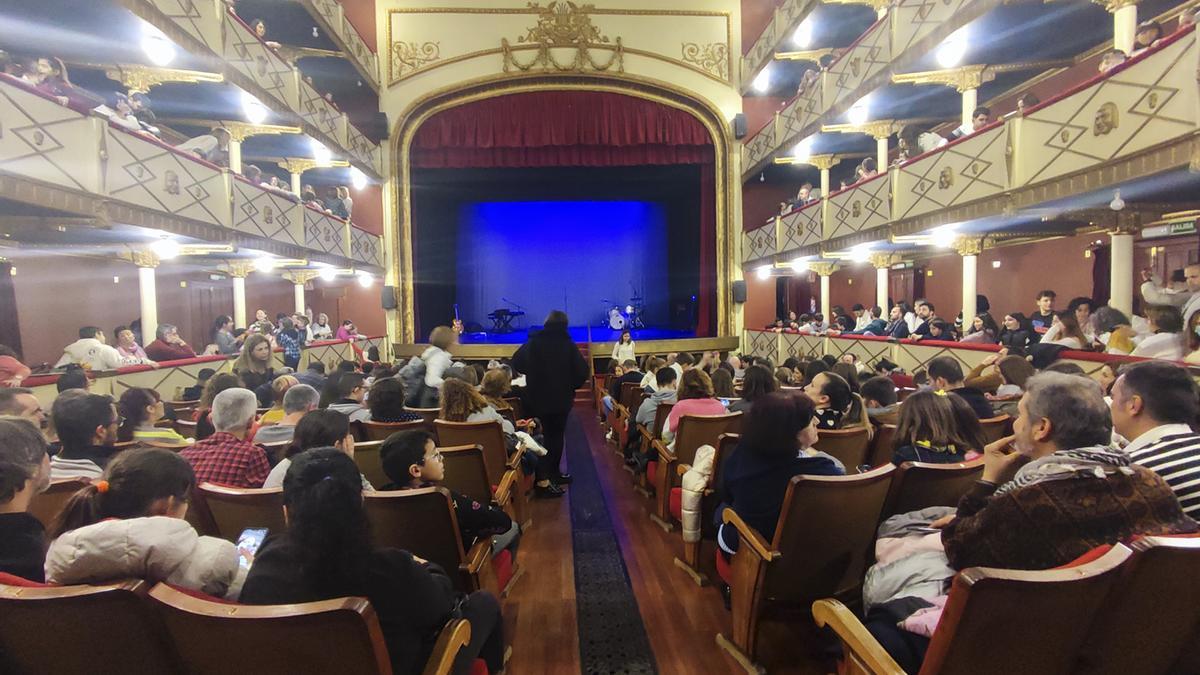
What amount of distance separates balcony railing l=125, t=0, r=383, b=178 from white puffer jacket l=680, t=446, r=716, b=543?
22.6ft

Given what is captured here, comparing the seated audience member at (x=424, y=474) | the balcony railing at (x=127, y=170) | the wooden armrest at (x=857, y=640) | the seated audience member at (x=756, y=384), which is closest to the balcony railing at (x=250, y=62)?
the balcony railing at (x=127, y=170)

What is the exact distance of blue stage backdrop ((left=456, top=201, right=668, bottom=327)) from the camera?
50.9ft

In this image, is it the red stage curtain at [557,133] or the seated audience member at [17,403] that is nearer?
the seated audience member at [17,403]

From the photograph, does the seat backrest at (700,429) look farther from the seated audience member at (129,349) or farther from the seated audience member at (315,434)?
the seated audience member at (129,349)

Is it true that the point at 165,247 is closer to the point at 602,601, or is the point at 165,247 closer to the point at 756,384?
the point at 602,601

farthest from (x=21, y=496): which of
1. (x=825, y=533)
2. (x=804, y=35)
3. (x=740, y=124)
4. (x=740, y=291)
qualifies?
(x=740, y=124)

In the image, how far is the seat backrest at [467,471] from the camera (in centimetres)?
278

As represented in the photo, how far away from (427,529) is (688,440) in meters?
1.87

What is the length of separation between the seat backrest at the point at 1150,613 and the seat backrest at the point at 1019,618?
2cm

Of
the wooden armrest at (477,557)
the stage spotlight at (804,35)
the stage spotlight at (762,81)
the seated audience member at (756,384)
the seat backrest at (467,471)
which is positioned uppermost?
the stage spotlight at (804,35)

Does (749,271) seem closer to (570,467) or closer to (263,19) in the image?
(570,467)

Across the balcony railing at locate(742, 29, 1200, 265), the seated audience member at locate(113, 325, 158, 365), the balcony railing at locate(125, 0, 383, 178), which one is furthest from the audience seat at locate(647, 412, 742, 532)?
the balcony railing at locate(125, 0, 383, 178)

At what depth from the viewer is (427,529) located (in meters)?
2.08

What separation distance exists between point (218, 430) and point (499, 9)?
484 inches
